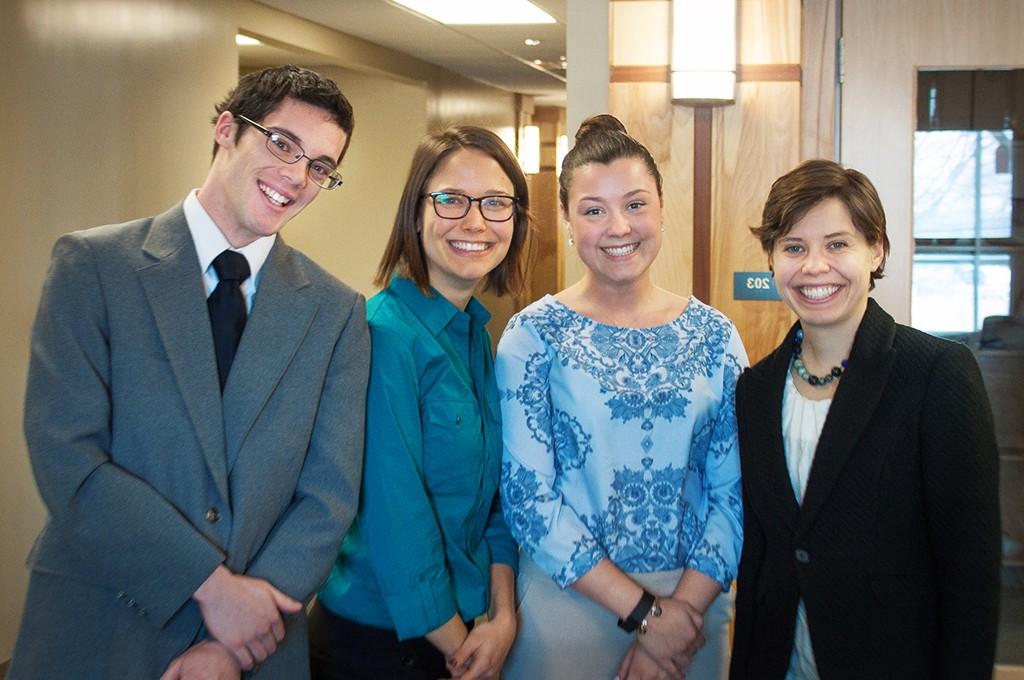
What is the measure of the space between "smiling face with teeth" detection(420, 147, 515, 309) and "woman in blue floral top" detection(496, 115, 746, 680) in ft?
0.56

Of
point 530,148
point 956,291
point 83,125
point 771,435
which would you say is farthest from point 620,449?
point 530,148

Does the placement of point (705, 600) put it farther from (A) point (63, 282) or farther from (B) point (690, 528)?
(A) point (63, 282)

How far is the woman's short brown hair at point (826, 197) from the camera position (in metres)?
1.84

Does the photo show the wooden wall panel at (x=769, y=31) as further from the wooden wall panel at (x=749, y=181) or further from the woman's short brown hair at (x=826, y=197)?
the woman's short brown hair at (x=826, y=197)

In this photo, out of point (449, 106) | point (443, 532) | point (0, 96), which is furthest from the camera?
point (449, 106)

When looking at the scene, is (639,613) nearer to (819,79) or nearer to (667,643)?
(667,643)

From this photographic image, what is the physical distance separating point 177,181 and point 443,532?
3.48m

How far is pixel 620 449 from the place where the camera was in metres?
2.00

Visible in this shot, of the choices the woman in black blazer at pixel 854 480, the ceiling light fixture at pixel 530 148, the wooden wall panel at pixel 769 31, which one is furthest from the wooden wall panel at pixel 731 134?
the ceiling light fixture at pixel 530 148

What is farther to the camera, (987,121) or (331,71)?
(331,71)

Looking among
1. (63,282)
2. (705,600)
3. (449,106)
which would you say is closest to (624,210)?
(705,600)

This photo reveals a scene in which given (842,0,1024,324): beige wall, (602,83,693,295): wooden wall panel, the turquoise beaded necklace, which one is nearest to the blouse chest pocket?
the turquoise beaded necklace

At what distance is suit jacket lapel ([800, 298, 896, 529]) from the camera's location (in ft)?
5.74

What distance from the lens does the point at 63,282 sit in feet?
5.21
